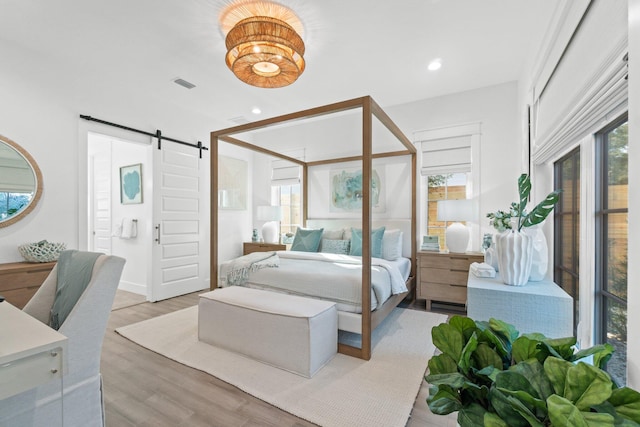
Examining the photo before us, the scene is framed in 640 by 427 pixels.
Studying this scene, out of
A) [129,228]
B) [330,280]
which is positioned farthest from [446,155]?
[129,228]

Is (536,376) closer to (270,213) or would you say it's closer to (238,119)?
(270,213)

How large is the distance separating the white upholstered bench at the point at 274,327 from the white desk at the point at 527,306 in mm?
1099

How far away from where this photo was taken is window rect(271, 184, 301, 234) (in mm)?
5488

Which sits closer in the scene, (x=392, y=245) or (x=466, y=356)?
(x=466, y=356)

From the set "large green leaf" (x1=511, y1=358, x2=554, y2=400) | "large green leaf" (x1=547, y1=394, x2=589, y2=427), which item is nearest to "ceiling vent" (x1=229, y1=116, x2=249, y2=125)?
"large green leaf" (x1=511, y1=358, x2=554, y2=400)

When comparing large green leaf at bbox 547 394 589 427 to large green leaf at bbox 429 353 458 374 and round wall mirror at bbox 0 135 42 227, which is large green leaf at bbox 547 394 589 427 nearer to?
large green leaf at bbox 429 353 458 374

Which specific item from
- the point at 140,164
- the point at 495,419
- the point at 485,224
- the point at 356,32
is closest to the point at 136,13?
the point at 356,32

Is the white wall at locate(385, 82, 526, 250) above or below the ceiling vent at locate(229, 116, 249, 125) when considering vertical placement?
below

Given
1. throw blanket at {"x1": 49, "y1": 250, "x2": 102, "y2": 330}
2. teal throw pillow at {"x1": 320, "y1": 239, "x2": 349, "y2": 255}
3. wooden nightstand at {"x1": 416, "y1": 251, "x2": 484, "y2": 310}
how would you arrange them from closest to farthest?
throw blanket at {"x1": 49, "y1": 250, "x2": 102, "y2": 330}
wooden nightstand at {"x1": 416, "y1": 251, "x2": 484, "y2": 310}
teal throw pillow at {"x1": 320, "y1": 239, "x2": 349, "y2": 255}

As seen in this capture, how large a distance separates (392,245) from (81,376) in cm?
324

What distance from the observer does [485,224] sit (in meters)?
3.85

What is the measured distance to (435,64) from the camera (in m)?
3.25

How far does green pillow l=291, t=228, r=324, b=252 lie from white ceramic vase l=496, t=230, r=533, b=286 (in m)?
2.52

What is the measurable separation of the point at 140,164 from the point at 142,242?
119 centimetres
